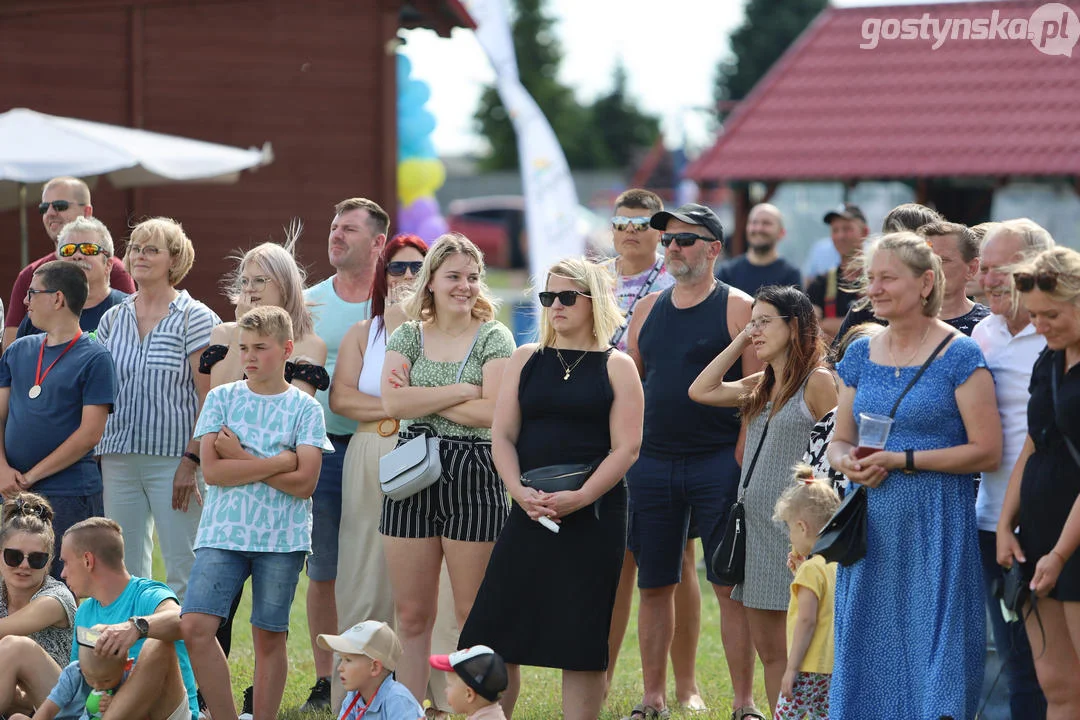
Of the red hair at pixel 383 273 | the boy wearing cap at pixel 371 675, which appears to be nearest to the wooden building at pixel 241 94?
the red hair at pixel 383 273

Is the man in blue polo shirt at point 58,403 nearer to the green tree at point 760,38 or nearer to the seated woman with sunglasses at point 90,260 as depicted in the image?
the seated woman with sunglasses at point 90,260

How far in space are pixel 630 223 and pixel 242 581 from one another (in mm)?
2375

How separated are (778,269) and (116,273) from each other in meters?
4.63

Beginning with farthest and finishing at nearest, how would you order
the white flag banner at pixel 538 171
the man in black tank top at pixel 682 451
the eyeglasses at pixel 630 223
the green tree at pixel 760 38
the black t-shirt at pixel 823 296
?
the green tree at pixel 760 38
the white flag banner at pixel 538 171
the black t-shirt at pixel 823 296
the eyeglasses at pixel 630 223
the man in black tank top at pixel 682 451

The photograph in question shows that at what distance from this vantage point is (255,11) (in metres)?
13.3

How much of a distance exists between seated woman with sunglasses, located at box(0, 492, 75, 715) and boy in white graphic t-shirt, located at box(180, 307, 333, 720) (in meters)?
0.61

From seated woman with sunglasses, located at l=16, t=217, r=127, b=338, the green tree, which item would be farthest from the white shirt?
the green tree

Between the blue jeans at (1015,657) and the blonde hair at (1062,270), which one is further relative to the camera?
the blue jeans at (1015,657)

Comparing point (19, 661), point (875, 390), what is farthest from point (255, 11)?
point (875, 390)

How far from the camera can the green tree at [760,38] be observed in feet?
185

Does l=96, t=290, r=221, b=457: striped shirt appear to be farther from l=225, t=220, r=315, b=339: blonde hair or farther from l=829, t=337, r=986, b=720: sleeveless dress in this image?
l=829, t=337, r=986, b=720: sleeveless dress

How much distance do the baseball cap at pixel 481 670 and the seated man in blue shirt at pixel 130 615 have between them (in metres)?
1.20

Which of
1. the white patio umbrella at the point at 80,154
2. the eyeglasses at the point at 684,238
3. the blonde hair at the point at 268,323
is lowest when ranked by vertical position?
the blonde hair at the point at 268,323

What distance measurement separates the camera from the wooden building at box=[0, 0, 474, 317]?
12711mm
